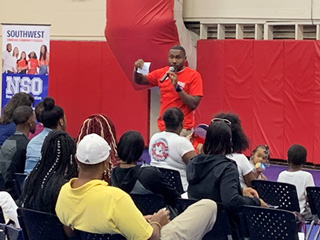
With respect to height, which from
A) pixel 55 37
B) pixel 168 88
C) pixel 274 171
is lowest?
pixel 274 171

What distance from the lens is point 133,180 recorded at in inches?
208

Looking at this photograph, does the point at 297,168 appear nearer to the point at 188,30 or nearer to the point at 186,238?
the point at 186,238

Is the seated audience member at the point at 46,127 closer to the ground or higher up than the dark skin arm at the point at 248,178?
higher up

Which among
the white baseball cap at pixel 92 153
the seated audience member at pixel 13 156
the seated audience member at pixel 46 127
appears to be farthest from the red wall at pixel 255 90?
the white baseball cap at pixel 92 153

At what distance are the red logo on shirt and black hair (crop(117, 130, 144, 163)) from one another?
1375 millimetres

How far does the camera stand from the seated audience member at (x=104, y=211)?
13.6 ft

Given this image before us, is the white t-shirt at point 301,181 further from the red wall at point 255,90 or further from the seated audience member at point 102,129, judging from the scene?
the red wall at point 255,90

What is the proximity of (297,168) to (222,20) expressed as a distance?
22.6 ft

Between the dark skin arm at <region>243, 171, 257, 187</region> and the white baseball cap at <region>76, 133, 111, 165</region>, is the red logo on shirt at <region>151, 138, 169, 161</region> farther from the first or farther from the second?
the white baseball cap at <region>76, 133, 111, 165</region>

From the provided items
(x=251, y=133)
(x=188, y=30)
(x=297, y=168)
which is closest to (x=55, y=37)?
(x=188, y=30)

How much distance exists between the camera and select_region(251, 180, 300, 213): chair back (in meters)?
5.98

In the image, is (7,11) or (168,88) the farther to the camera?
(7,11)

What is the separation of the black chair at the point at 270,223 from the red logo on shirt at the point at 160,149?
1.73 m

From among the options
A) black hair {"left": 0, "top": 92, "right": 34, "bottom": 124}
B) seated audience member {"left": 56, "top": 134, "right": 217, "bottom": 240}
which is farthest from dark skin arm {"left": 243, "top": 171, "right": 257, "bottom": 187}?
black hair {"left": 0, "top": 92, "right": 34, "bottom": 124}
